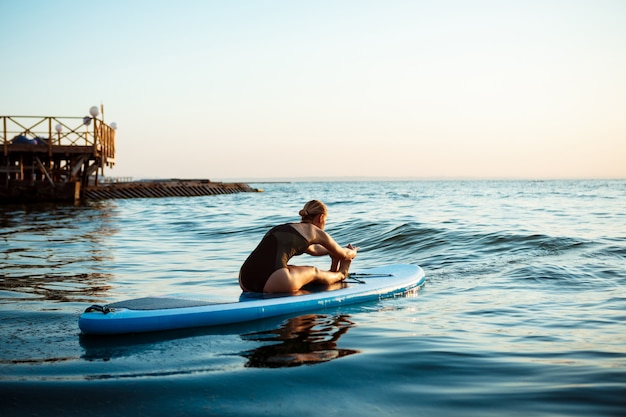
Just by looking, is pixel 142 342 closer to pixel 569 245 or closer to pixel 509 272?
pixel 509 272

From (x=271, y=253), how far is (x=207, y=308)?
1.04 m

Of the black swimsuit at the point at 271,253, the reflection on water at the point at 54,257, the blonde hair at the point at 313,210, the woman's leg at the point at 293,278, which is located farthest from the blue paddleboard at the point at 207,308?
the reflection on water at the point at 54,257

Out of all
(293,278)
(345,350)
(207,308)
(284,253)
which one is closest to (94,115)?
(293,278)

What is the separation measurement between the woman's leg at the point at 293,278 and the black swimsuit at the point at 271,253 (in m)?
0.07

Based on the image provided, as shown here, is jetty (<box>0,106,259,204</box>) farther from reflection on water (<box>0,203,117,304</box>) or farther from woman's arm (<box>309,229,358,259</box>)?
woman's arm (<box>309,229,358,259</box>)

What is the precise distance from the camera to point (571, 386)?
4434 millimetres

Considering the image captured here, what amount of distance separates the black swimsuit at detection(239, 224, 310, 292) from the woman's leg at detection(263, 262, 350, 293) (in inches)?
2.6

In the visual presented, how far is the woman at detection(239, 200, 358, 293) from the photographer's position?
693 cm

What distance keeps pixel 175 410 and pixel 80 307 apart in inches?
150

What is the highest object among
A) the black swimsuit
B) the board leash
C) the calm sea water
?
the black swimsuit

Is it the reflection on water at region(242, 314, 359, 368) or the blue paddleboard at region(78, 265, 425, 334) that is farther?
the blue paddleboard at region(78, 265, 425, 334)

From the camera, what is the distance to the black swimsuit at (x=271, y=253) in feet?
22.7

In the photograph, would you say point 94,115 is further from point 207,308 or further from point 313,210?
point 207,308

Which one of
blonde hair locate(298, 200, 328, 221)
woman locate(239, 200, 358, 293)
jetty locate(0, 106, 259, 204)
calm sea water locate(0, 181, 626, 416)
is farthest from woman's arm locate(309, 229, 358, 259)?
jetty locate(0, 106, 259, 204)
